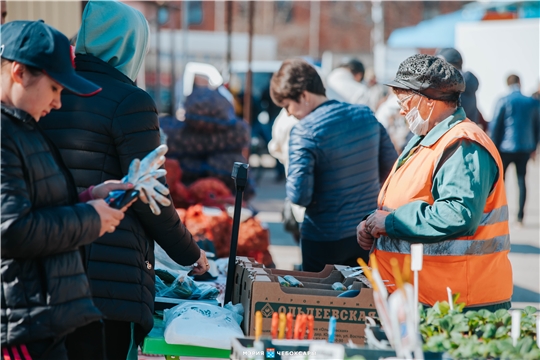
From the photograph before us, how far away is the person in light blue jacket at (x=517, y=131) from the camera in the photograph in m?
9.07

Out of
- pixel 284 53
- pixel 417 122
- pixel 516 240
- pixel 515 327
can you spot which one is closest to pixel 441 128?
pixel 417 122

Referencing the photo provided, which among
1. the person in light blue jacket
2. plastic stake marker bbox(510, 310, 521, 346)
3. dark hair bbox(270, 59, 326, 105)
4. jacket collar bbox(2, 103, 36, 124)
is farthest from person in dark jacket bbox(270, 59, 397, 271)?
the person in light blue jacket

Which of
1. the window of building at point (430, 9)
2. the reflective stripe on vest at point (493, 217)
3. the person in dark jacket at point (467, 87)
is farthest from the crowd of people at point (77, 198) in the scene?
the window of building at point (430, 9)

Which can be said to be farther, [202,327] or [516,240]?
[516,240]

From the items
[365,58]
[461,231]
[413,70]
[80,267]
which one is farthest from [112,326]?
[365,58]

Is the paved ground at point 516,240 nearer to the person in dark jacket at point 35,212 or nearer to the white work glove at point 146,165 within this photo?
the white work glove at point 146,165

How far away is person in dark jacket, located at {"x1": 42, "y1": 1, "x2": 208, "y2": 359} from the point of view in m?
2.42

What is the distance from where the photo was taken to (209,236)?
4.97m

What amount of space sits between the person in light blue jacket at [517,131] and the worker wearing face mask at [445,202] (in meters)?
6.63

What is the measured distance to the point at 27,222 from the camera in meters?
1.90

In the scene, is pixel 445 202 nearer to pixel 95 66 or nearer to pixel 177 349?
pixel 177 349

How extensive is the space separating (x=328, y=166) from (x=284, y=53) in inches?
1264

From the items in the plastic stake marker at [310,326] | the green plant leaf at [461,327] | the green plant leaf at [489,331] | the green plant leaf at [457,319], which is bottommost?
the plastic stake marker at [310,326]

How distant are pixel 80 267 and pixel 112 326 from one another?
0.48 m
